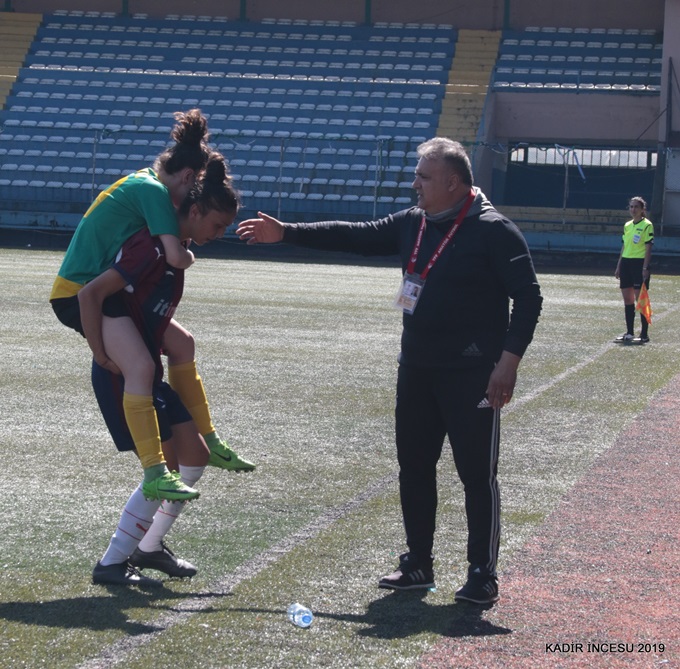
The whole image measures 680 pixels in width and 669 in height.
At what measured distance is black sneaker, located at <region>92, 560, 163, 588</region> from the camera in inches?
176

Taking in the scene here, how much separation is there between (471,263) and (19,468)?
3.18m

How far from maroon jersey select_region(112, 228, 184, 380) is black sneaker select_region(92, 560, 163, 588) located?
0.77 m

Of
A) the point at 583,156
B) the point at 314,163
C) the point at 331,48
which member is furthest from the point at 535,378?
the point at 331,48

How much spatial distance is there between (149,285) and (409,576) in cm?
152

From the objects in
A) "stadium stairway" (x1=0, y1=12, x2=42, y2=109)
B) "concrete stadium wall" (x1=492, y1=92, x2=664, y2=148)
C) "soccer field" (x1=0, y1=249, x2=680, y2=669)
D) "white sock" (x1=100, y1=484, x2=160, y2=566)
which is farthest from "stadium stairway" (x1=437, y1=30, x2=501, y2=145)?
"white sock" (x1=100, y1=484, x2=160, y2=566)

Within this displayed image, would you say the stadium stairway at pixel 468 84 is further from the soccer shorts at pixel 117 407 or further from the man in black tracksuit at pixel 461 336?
the soccer shorts at pixel 117 407

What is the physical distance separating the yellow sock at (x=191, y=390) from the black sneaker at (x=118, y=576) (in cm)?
67

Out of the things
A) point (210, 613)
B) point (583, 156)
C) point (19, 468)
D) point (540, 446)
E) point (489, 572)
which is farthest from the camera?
point (583, 156)

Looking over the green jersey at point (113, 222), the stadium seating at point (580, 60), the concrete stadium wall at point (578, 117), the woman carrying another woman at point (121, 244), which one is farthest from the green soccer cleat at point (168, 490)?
the stadium seating at point (580, 60)

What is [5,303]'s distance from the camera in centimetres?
1570

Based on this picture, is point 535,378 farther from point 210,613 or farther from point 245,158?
point 245,158

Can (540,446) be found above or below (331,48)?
below

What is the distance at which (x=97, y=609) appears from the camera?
417 cm

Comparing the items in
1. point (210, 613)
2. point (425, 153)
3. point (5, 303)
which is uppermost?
point (425, 153)
